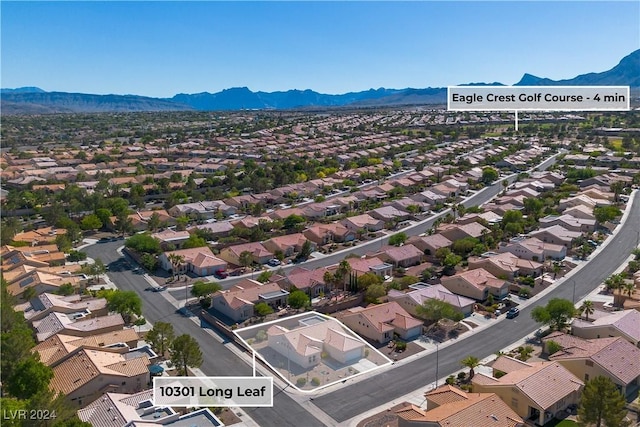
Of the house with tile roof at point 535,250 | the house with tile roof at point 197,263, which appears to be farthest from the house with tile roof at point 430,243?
the house with tile roof at point 197,263

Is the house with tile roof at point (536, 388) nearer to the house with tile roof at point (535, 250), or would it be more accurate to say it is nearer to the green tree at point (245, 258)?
the house with tile roof at point (535, 250)

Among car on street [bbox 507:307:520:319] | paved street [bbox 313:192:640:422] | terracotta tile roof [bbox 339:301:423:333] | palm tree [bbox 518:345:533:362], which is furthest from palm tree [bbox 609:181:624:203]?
terracotta tile roof [bbox 339:301:423:333]

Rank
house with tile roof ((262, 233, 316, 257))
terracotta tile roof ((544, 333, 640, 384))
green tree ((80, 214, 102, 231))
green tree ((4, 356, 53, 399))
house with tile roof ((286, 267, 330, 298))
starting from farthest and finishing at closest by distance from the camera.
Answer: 1. green tree ((80, 214, 102, 231))
2. house with tile roof ((262, 233, 316, 257))
3. house with tile roof ((286, 267, 330, 298))
4. terracotta tile roof ((544, 333, 640, 384))
5. green tree ((4, 356, 53, 399))

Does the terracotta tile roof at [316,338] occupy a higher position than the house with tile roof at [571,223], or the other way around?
the terracotta tile roof at [316,338]

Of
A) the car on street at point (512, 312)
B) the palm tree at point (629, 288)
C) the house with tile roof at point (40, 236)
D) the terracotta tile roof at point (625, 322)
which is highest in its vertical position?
the house with tile roof at point (40, 236)

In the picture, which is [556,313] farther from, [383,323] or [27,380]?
[27,380]

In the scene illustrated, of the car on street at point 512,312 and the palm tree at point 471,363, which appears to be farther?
the car on street at point 512,312

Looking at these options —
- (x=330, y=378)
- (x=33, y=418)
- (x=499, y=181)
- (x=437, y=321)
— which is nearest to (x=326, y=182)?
(x=499, y=181)

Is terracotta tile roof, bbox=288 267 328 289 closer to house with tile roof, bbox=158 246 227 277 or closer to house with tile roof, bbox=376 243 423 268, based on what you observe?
house with tile roof, bbox=376 243 423 268
